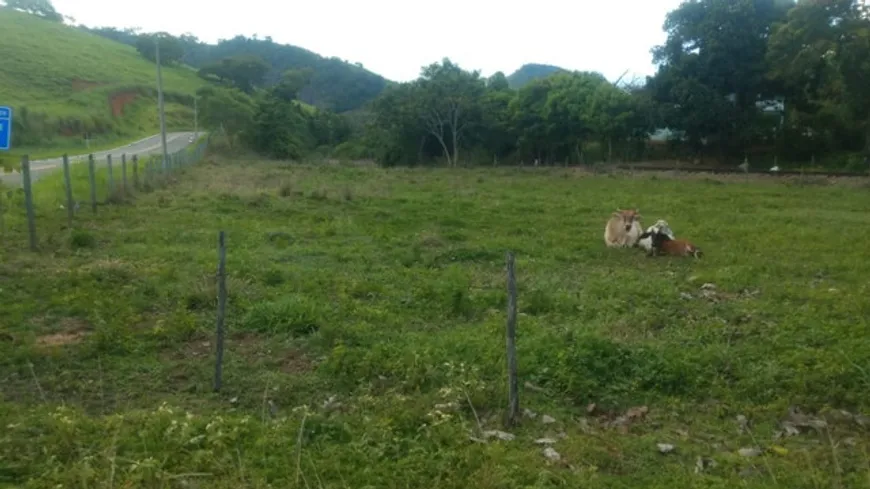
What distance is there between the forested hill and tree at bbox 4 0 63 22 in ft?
38.0

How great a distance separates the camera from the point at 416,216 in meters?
16.9

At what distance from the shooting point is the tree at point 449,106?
4297 centimetres

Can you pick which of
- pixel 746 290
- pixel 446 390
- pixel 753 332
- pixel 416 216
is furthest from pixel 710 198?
pixel 446 390

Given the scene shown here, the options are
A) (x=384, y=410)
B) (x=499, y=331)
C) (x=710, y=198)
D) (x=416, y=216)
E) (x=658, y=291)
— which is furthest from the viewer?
(x=710, y=198)

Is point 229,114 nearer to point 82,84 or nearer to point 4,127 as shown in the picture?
point 82,84

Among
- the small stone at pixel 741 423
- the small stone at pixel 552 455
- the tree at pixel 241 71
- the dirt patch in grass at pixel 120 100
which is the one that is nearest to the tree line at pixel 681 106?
the dirt patch in grass at pixel 120 100

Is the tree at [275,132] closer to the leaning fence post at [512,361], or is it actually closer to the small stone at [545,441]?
the leaning fence post at [512,361]

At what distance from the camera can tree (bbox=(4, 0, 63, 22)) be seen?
340 feet

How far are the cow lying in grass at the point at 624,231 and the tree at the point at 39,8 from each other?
110852 millimetres

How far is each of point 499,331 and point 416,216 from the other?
32.4 ft

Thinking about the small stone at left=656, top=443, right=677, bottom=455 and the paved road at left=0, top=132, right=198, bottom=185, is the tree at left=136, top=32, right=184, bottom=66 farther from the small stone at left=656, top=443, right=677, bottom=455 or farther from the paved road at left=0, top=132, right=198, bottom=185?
the small stone at left=656, top=443, right=677, bottom=455

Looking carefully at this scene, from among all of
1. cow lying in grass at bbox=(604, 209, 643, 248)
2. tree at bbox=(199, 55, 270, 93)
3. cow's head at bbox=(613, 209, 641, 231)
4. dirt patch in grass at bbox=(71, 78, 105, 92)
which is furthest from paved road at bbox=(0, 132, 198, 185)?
tree at bbox=(199, 55, 270, 93)

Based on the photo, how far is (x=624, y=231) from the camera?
1314 cm

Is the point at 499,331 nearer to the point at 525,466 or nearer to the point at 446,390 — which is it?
the point at 446,390
